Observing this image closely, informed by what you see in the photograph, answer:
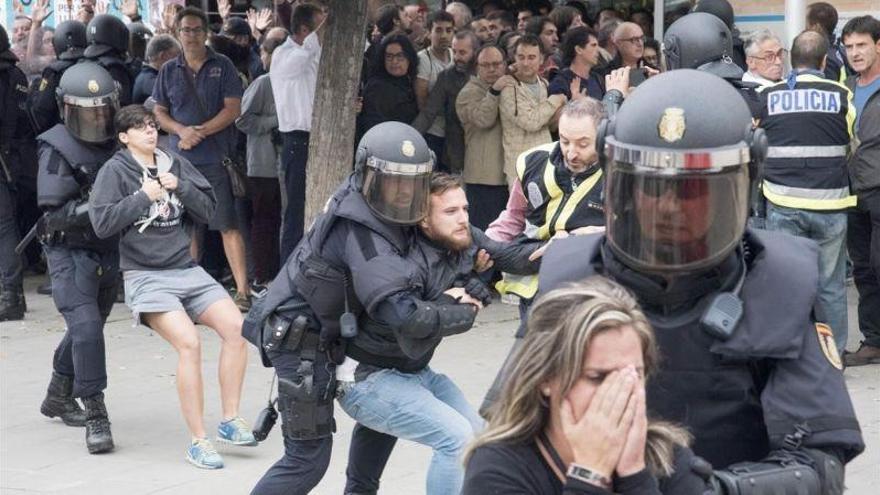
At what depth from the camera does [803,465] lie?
266 cm

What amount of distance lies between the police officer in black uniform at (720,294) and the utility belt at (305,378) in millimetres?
2637

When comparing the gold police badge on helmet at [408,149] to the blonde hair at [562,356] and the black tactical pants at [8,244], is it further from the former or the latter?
the black tactical pants at [8,244]

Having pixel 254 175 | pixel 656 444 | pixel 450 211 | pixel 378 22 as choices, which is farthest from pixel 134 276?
pixel 378 22

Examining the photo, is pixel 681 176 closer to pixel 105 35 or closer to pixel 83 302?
pixel 83 302

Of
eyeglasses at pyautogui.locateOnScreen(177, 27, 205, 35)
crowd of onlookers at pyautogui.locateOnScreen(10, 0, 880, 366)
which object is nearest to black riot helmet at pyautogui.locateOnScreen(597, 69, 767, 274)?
crowd of onlookers at pyautogui.locateOnScreen(10, 0, 880, 366)

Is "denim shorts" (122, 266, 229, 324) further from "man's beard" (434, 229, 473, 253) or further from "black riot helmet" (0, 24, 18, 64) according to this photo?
"black riot helmet" (0, 24, 18, 64)

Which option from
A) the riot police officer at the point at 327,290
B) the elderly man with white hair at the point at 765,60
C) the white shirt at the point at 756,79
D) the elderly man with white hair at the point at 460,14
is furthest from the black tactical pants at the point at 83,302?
the elderly man with white hair at the point at 460,14

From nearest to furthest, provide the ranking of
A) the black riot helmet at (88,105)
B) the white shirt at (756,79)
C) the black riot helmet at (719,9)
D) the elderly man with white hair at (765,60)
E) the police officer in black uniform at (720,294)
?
the police officer in black uniform at (720,294) < the black riot helmet at (88,105) < the white shirt at (756,79) < the elderly man with white hair at (765,60) < the black riot helmet at (719,9)

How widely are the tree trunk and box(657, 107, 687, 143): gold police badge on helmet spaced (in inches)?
278

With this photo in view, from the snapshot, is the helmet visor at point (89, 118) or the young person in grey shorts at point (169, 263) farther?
the helmet visor at point (89, 118)

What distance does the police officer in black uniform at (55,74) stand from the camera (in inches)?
427

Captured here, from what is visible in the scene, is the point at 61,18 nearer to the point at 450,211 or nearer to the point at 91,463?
the point at 91,463

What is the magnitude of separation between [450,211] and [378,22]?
7.33 m

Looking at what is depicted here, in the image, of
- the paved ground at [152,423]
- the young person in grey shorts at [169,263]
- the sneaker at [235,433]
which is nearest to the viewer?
the paved ground at [152,423]
